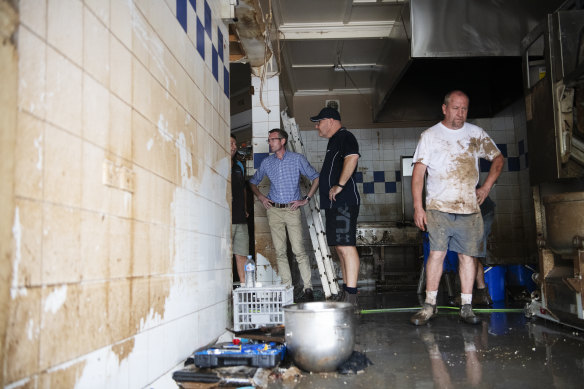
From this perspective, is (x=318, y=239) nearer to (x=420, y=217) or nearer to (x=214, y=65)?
(x=420, y=217)

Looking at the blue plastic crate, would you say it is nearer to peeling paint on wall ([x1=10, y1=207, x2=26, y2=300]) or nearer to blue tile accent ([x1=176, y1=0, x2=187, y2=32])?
peeling paint on wall ([x1=10, y1=207, x2=26, y2=300])

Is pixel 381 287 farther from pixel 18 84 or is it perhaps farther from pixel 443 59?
pixel 18 84

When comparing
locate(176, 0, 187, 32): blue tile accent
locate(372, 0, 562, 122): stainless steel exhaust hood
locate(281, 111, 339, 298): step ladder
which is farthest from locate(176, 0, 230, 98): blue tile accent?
locate(372, 0, 562, 122): stainless steel exhaust hood

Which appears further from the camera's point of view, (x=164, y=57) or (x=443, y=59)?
(x=443, y=59)

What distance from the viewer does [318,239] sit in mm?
4926

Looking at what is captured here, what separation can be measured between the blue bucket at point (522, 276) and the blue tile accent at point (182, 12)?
13.8 ft

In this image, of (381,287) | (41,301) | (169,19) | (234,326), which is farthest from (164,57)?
(381,287)

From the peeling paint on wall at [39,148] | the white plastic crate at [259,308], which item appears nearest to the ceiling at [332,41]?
the white plastic crate at [259,308]

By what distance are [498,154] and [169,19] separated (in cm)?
257

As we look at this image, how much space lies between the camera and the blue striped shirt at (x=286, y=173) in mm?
4578

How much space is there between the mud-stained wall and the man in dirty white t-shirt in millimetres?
1692

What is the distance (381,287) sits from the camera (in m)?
6.49

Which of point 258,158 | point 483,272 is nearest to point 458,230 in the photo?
point 483,272

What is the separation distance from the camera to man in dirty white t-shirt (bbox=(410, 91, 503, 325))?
3.52 metres
